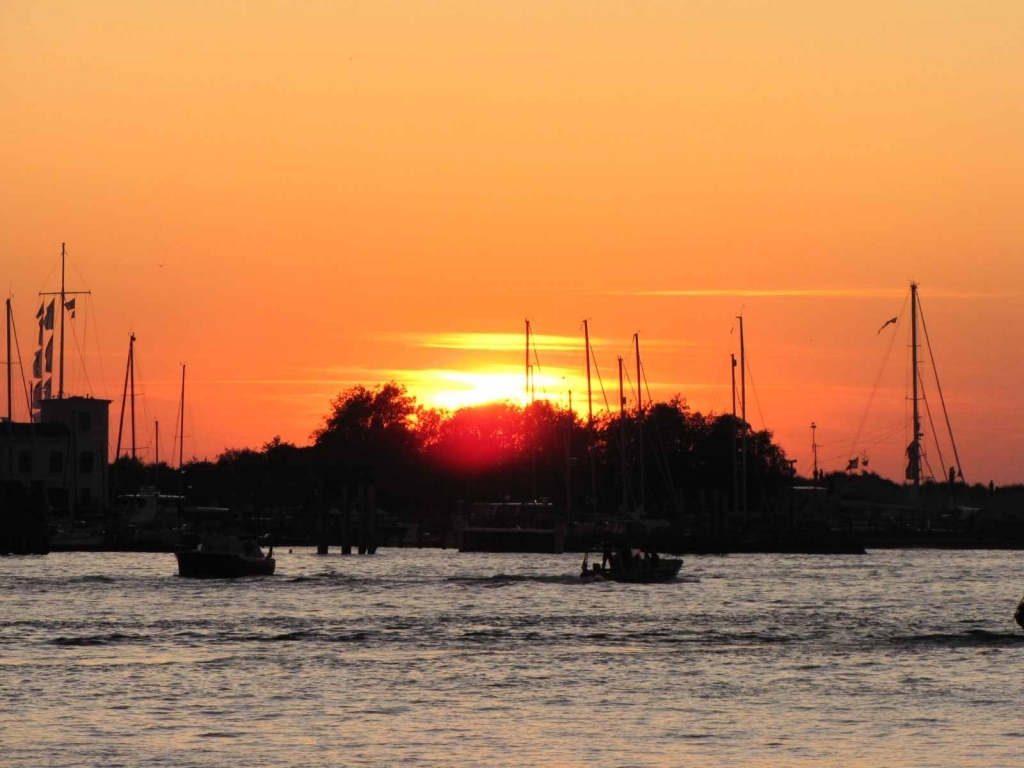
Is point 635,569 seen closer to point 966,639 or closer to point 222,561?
point 222,561

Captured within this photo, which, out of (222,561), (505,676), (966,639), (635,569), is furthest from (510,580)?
(505,676)

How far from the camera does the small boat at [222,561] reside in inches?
3848

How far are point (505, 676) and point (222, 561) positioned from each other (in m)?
52.1

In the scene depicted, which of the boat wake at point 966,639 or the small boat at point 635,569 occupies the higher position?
the small boat at point 635,569

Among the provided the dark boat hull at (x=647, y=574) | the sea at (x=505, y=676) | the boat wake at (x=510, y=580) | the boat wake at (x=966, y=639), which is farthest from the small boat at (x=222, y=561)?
the boat wake at (x=966, y=639)

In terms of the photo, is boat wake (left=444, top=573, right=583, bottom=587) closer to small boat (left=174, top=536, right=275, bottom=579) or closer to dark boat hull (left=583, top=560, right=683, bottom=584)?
dark boat hull (left=583, top=560, right=683, bottom=584)

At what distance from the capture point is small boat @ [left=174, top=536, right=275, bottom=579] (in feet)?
321

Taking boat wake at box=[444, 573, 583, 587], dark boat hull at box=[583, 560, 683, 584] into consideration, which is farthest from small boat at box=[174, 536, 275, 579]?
dark boat hull at box=[583, 560, 683, 584]

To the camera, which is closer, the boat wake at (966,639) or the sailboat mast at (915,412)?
the boat wake at (966,639)

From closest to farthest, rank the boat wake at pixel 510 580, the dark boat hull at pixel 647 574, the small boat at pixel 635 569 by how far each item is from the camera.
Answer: the dark boat hull at pixel 647 574
the small boat at pixel 635 569
the boat wake at pixel 510 580

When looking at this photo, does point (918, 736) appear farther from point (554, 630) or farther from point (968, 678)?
point (554, 630)

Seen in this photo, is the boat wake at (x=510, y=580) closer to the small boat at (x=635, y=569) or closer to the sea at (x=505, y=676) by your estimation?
the sea at (x=505, y=676)

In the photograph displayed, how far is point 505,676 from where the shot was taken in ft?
158

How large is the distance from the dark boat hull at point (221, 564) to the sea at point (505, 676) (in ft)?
8.95
